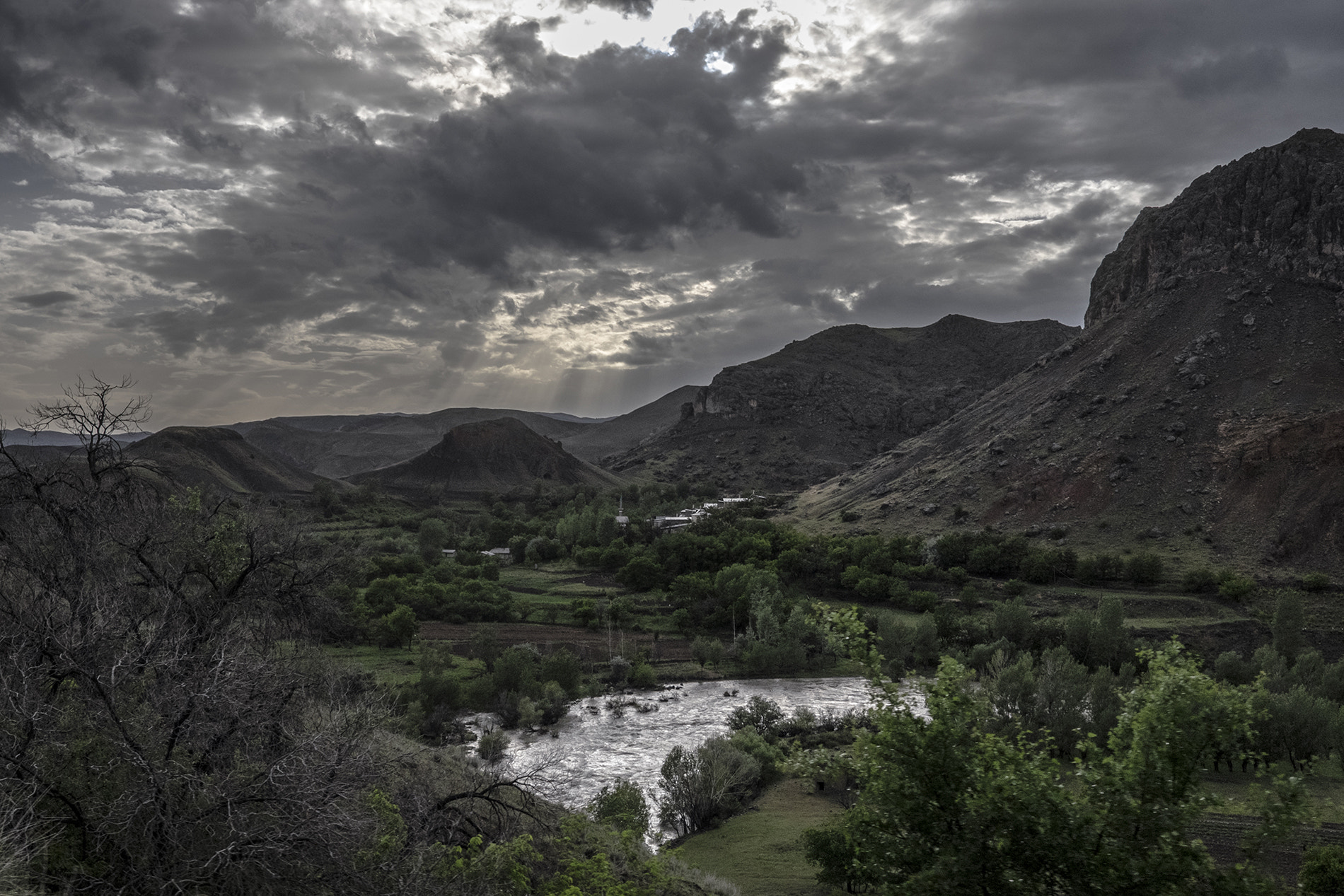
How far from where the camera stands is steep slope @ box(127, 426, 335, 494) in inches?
4355

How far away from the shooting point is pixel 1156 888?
8391 mm

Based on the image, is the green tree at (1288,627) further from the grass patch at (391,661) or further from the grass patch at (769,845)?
the grass patch at (391,661)

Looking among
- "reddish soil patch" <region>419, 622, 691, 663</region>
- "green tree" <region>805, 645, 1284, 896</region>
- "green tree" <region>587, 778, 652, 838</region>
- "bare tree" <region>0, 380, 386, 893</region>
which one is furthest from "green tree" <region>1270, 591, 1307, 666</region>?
"bare tree" <region>0, 380, 386, 893</region>

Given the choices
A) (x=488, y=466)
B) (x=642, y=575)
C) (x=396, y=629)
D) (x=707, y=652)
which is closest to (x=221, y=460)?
(x=488, y=466)

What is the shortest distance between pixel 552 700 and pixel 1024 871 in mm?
35845

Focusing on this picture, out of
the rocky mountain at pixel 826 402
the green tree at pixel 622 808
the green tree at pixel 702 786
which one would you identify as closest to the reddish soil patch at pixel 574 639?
the green tree at pixel 702 786

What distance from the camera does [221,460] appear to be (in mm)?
127375

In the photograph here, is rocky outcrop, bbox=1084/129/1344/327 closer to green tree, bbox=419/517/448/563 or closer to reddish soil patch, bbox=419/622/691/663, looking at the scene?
reddish soil patch, bbox=419/622/691/663

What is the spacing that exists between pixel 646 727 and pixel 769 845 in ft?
48.1

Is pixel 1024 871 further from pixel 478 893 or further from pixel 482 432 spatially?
pixel 482 432

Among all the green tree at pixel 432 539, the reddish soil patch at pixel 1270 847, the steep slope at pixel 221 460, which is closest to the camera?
the reddish soil patch at pixel 1270 847

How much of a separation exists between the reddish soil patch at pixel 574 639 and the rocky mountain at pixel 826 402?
79566 mm

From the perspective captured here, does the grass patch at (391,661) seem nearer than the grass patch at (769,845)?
No

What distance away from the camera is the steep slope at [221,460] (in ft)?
363
